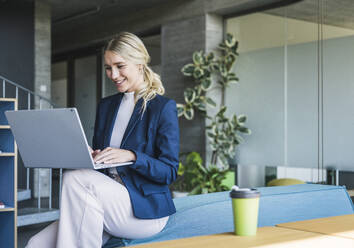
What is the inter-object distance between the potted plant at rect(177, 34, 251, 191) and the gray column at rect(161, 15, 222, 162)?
0.56ft

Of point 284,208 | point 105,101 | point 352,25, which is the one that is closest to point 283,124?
point 352,25

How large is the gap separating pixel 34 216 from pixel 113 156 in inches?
142

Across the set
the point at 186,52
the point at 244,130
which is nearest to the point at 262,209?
the point at 244,130

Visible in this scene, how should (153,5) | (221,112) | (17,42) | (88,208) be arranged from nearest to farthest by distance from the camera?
(88,208), (221,112), (17,42), (153,5)

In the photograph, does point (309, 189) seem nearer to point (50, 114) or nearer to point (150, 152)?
point (150, 152)

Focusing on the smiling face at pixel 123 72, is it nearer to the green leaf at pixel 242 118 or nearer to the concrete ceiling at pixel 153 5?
the concrete ceiling at pixel 153 5

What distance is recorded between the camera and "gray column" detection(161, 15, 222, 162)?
6727mm

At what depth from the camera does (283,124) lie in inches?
237

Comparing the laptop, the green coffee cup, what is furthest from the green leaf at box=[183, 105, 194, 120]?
the green coffee cup

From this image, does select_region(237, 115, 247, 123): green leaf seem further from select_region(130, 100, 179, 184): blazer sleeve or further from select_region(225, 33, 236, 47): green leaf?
select_region(130, 100, 179, 184): blazer sleeve

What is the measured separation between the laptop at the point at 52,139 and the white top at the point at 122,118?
0.26m

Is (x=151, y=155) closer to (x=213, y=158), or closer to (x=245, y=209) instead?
(x=245, y=209)

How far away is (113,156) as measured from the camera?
69.6 inches

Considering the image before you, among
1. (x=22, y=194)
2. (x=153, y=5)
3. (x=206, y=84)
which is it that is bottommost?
(x=22, y=194)
